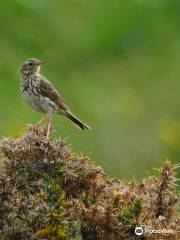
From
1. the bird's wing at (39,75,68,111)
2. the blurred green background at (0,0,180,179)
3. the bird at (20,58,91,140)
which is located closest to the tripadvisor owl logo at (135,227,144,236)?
the bird at (20,58,91,140)

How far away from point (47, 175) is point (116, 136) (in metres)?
10.0

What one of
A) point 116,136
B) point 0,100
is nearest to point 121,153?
point 116,136

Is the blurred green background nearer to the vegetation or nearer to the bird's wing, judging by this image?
the bird's wing

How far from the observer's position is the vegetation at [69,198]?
5.38 m

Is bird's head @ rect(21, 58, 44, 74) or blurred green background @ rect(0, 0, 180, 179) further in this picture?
blurred green background @ rect(0, 0, 180, 179)

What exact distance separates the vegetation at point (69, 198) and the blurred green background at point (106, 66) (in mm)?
8495

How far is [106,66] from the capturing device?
64.2 feet

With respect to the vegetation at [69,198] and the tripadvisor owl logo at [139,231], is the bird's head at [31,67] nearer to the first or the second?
the vegetation at [69,198]

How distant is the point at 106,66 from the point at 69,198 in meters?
13.9

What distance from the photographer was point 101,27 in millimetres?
19391

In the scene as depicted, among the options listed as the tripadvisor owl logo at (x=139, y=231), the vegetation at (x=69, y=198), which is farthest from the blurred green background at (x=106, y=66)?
the tripadvisor owl logo at (x=139, y=231)

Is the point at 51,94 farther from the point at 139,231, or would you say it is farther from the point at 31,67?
the point at 139,231

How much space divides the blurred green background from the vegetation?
849 cm

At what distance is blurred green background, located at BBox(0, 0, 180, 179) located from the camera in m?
15.5
